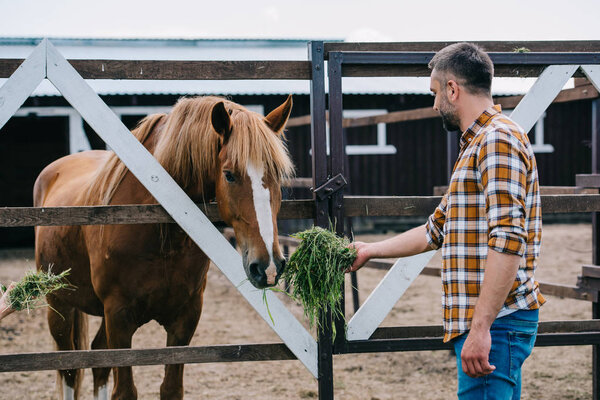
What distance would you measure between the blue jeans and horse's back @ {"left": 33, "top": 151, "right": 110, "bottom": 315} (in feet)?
8.58

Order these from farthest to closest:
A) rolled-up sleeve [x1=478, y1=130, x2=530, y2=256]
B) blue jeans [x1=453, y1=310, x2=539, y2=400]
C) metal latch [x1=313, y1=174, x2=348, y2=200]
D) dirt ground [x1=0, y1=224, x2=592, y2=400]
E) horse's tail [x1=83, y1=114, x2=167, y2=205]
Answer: dirt ground [x1=0, y1=224, x2=592, y2=400] < horse's tail [x1=83, y1=114, x2=167, y2=205] < metal latch [x1=313, y1=174, x2=348, y2=200] < blue jeans [x1=453, y1=310, x2=539, y2=400] < rolled-up sleeve [x1=478, y1=130, x2=530, y2=256]

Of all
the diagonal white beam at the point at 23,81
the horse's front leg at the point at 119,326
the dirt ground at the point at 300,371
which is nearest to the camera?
the diagonal white beam at the point at 23,81

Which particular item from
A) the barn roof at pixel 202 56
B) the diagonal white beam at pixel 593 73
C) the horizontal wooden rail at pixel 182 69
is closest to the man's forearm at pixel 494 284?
the horizontal wooden rail at pixel 182 69

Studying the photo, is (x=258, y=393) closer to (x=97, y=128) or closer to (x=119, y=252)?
(x=119, y=252)

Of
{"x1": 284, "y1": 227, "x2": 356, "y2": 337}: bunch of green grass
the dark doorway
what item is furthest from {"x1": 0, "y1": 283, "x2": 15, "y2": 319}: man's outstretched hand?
the dark doorway

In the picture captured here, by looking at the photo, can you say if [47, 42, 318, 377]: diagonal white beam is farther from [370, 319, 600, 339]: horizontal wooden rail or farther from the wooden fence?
[370, 319, 600, 339]: horizontal wooden rail

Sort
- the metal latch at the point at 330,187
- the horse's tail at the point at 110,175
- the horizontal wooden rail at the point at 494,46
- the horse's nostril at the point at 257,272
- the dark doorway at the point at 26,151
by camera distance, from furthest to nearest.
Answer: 1. the dark doorway at the point at 26,151
2. the horse's tail at the point at 110,175
3. the horizontal wooden rail at the point at 494,46
4. the metal latch at the point at 330,187
5. the horse's nostril at the point at 257,272

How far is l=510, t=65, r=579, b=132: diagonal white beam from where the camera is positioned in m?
3.01

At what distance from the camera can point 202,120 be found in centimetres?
294

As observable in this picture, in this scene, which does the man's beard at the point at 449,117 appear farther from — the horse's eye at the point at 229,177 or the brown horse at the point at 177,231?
the horse's eye at the point at 229,177

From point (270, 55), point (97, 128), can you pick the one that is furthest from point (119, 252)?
point (270, 55)

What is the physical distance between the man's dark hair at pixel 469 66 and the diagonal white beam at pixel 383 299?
3.90ft

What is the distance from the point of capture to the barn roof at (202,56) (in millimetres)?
13719

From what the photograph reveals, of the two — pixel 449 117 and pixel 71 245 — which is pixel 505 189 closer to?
pixel 449 117
